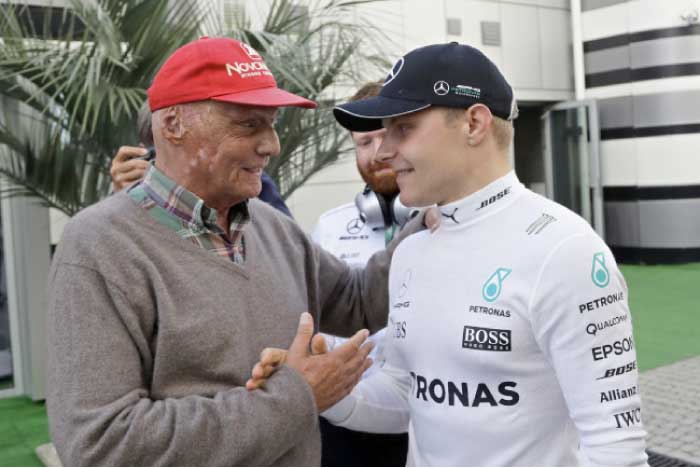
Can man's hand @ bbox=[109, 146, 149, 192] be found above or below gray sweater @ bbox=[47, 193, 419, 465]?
above

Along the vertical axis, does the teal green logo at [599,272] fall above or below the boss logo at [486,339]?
above

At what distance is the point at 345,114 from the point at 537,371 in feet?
2.40

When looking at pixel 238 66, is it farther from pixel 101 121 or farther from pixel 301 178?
pixel 301 178

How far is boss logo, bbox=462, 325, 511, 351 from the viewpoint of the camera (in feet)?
4.61

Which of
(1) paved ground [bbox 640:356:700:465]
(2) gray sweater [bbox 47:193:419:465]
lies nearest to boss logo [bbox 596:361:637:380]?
(2) gray sweater [bbox 47:193:419:465]

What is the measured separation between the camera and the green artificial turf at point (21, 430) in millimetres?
4238

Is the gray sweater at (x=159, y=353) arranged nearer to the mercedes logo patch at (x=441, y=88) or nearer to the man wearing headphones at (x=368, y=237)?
the mercedes logo patch at (x=441, y=88)

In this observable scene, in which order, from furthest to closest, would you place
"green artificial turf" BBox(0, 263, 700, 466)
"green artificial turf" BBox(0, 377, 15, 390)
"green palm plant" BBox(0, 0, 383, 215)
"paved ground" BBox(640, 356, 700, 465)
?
"green artificial turf" BBox(0, 377, 15, 390), "green artificial turf" BBox(0, 263, 700, 466), "paved ground" BBox(640, 356, 700, 465), "green palm plant" BBox(0, 0, 383, 215)

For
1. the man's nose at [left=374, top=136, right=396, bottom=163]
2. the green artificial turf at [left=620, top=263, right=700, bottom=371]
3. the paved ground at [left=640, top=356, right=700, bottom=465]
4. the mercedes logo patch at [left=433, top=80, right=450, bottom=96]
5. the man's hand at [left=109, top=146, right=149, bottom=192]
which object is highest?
the mercedes logo patch at [left=433, top=80, right=450, bottom=96]

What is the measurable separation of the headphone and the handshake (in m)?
0.89

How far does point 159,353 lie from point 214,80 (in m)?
0.57

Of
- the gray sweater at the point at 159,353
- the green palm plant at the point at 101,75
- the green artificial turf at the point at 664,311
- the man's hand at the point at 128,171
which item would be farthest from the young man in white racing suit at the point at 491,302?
the green artificial turf at the point at 664,311

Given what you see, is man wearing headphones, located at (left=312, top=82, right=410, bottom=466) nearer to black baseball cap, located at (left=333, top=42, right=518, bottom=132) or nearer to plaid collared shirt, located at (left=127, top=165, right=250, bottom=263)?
Result: black baseball cap, located at (left=333, top=42, right=518, bottom=132)

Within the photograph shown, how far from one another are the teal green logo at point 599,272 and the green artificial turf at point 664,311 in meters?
4.80
